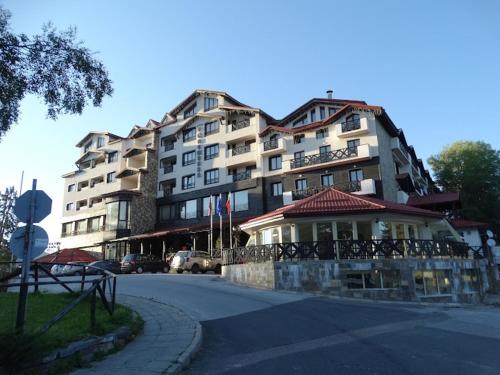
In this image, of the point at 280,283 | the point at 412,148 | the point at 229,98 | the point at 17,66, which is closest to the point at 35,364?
the point at 17,66

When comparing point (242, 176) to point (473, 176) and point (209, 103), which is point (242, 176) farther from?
point (473, 176)

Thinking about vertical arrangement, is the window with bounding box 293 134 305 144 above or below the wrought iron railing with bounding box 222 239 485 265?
above

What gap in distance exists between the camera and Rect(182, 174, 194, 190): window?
4393 centimetres

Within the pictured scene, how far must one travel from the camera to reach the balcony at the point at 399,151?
35562 millimetres

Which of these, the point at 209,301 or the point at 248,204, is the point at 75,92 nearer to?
the point at 209,301

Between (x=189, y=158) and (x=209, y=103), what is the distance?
6484 millimetres

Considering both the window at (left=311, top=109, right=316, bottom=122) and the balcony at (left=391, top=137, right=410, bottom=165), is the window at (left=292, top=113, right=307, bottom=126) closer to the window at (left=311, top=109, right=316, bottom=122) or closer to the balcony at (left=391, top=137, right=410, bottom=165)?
the window at (left=311, top=109, right=316, bottom=122)

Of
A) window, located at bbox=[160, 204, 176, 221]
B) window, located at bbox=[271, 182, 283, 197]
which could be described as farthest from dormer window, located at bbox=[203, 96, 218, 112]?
window, located at bbox=[271, 182, 283, 197]

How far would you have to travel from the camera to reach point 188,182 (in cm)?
4431

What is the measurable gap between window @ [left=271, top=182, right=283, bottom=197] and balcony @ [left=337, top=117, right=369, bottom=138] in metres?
7.16

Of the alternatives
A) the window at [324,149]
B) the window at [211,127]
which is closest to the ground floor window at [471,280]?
the window at [324,149]

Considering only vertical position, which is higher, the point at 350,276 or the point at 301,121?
the point at 301,121

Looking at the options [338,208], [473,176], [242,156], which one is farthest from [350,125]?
[473,176]

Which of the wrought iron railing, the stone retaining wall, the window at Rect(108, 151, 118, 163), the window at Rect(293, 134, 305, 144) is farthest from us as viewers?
the window at Rect(108, 151, 118, 163)
